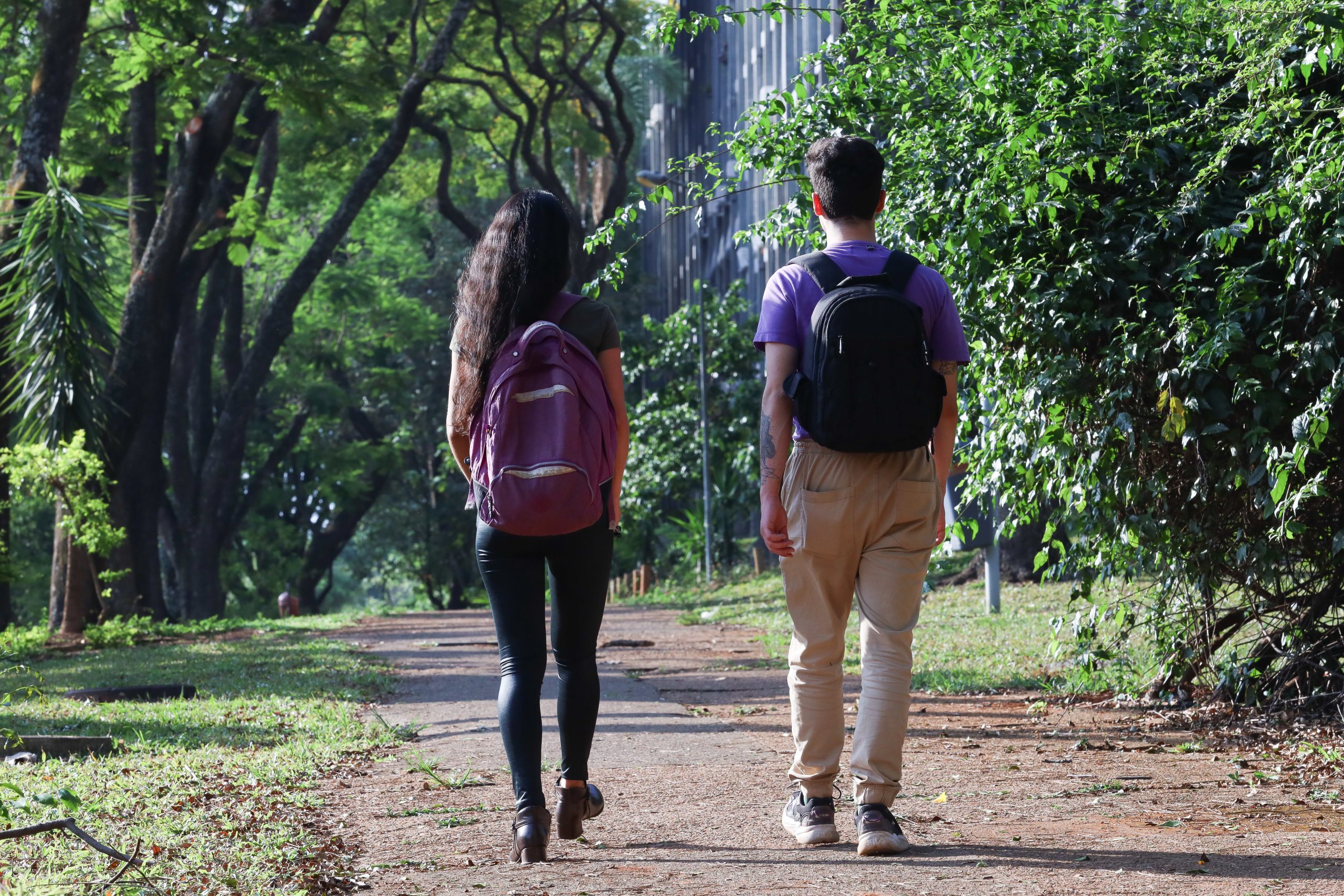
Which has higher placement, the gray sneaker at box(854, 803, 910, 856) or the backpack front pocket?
the backpack front pocket

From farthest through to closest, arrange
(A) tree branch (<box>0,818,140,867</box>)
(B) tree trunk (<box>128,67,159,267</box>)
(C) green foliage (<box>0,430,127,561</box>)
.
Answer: (B) tree trunk (<box>128,67,159,267</box>)
(C) green foliage (<box>0,430,127,561</box>)
(A) tree branch (<box>0,818,140,867</box>)

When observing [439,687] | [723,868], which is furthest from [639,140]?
[723,868]

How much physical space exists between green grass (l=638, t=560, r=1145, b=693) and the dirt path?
20.6 inches

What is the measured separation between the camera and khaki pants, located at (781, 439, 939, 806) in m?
3.90

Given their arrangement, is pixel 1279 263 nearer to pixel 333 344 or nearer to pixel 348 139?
pixel 348 139

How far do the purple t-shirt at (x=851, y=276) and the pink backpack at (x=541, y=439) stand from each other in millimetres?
547

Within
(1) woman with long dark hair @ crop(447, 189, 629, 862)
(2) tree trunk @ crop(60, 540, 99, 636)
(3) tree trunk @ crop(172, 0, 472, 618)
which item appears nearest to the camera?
(1) woman with long dark hair @ crop(447, 189, 629, 862)

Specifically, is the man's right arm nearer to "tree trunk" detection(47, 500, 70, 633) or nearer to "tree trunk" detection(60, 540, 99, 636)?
"tree trunk" detection(60, 540, 99, 636)

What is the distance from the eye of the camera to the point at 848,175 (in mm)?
4066

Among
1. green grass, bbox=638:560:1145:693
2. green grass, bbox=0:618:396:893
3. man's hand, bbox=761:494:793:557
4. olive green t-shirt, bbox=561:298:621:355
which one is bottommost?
green grass, bbox=638:560:1145:693

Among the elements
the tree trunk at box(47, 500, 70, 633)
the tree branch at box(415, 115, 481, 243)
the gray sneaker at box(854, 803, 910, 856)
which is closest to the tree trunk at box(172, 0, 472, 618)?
the tree branch at box(415, 115, 481, 243)

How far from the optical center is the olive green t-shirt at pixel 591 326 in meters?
4.02

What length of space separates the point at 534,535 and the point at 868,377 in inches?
39.0

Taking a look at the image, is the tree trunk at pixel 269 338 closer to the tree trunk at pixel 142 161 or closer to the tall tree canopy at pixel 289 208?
the tall tree canopy at pixel 289 208
